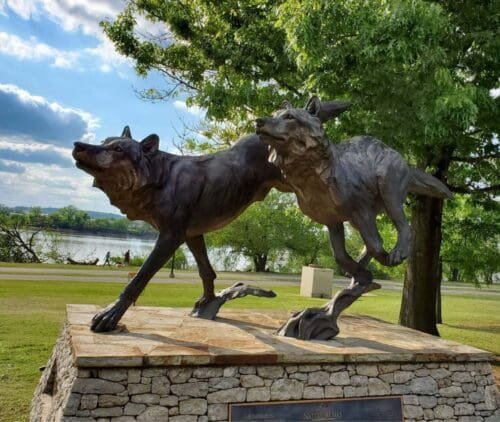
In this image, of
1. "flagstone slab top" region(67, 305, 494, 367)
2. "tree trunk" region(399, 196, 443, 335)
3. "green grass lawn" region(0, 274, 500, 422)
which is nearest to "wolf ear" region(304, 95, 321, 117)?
"flagstone slab top" region(67, 305, 494, 367)

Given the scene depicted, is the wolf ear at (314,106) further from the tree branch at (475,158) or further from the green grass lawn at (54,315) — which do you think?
the tree branch at (475,158)

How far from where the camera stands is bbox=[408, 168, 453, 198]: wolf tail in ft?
18.5

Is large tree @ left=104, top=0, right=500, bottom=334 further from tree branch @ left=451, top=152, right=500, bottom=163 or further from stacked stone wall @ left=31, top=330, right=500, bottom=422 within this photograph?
stacked stone wall @ left=31, top=330, right=500, bottom=422

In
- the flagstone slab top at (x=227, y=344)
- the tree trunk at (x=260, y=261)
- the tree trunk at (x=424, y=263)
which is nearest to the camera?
the flagstone slab top at (x=227, y=344)

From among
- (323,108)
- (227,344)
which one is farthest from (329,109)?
(227,344)

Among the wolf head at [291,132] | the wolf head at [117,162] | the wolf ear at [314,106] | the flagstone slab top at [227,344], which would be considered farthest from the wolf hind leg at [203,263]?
the wolf ear at [314,106]

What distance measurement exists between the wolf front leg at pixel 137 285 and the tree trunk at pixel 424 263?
6.26 metres

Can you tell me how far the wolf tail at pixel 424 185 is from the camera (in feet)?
18.5

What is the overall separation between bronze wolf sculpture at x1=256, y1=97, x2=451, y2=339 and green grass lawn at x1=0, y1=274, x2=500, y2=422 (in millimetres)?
3506

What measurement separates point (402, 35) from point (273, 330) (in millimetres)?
3827

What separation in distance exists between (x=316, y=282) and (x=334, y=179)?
13404mm

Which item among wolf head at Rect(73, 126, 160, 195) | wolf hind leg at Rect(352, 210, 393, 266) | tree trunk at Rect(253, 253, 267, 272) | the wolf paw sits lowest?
the wolf paw

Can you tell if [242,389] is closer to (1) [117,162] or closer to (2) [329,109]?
(1) [117,162]

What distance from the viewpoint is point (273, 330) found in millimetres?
5617
